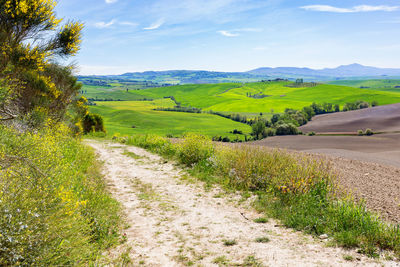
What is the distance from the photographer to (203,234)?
5277mm

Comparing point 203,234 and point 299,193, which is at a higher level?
point 299,193

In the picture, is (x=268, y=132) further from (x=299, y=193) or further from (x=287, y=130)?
(x=299, y=193)

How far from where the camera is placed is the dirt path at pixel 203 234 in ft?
13.7

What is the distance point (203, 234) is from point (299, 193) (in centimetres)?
304

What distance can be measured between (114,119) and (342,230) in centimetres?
9921

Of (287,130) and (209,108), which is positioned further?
(209,108)

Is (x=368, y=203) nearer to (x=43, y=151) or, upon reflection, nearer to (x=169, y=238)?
(x=169, y=238)

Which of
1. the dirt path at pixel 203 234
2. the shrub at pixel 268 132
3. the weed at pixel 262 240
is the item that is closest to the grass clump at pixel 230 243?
the dirt path at pixel 203 234

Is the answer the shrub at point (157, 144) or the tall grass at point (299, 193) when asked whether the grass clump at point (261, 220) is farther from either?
the shrub at point (157, 144)

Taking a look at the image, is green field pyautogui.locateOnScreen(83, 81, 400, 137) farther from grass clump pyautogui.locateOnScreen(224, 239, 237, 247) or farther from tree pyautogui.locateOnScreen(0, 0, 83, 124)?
grass clump pyautogui.locateOnScreen(224, 239, 237, 247)

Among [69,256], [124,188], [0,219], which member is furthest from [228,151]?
[0,219]

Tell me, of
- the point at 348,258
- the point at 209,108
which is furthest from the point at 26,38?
the point at 209,108

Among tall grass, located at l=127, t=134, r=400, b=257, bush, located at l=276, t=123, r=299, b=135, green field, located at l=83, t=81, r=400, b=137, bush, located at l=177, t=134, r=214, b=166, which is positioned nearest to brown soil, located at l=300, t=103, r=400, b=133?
bush, located at l=276, t=123, r=299, b=135

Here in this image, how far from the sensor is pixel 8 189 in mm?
3500
